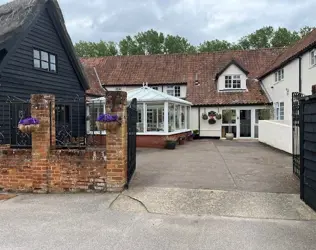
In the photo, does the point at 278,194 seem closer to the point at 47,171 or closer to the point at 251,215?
the point at 251,215

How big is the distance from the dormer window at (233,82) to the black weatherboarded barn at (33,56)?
35.1ft

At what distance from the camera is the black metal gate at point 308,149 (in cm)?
537

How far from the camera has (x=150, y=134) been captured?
15.8m

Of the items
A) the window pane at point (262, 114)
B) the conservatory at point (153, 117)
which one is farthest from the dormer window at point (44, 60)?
the window pane at point (262, 114)

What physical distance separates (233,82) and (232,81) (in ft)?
0.33

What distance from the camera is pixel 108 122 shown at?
20.5 ft

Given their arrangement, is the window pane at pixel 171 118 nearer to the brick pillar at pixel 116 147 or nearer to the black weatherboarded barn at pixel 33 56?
the black weatherboarded barn at pixel 33 56

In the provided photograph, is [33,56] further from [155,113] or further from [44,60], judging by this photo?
[155,113]

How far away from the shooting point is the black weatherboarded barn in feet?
38.0

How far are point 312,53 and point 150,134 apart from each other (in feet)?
28.1

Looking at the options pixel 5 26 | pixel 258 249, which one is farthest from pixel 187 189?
pixel 5 26

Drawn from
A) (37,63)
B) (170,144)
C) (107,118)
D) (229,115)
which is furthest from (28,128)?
(229,115)

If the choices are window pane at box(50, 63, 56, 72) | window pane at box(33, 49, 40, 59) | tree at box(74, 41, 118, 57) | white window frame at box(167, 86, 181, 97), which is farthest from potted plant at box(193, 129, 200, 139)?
tree at box(74, 41, 118, 57)

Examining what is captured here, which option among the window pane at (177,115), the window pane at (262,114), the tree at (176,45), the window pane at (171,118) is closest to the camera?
the window pane at (171,118)
